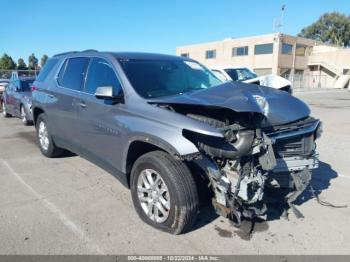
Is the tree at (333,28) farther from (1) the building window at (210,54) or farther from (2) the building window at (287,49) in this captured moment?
(1) the building window at (210,54)

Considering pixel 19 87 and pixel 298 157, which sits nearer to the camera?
pixel 298 157

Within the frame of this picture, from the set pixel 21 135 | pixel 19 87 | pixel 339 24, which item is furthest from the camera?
pixel 339 24

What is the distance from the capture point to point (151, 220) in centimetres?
364

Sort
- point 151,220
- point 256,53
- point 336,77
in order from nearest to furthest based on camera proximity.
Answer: point 151,220 < point 256,53 < point 336,77

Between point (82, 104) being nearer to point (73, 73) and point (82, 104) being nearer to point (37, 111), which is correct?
point (73, 73)

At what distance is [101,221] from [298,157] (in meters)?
2.34

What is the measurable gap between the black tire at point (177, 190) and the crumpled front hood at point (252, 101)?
0.62 meters

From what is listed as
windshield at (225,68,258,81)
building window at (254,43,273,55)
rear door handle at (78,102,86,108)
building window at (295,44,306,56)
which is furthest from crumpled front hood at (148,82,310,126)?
building window at (295,44,306,56)

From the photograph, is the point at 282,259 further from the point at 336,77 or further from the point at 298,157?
the point at 336,77

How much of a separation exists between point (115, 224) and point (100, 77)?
6.46 ft

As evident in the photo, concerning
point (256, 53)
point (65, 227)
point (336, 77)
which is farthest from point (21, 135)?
point (336, 77)

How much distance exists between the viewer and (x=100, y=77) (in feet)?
14.8

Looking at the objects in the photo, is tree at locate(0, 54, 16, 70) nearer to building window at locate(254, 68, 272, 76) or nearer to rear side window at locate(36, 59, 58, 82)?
building window at locate(254, 68, 272, 76)

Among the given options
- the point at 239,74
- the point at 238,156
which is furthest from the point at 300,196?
the point at 239,74
